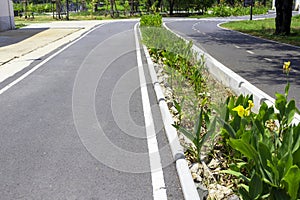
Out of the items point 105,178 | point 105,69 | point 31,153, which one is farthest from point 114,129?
point 105,69

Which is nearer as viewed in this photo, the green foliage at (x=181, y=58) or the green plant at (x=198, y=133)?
the green plant at (x=198, y=133)

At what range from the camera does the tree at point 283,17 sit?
79.4 feet

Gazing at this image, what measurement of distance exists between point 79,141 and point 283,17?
20.9 meters

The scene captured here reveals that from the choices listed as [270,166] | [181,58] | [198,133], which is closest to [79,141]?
[198,133]

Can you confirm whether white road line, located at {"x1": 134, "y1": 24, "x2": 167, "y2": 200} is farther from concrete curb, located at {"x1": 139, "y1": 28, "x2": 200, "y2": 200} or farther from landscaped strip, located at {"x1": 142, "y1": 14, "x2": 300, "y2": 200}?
landscaped strip, located at {"x1": 142, "y1": 14, "x2": 300, "y2": 200}

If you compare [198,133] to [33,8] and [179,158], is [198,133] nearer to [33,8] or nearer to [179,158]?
Answer: [179,158]

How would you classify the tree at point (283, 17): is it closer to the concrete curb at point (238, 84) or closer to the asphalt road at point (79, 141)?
the concrete curb at point (238, 84)

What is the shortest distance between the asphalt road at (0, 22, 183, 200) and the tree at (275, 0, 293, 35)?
15729 mm

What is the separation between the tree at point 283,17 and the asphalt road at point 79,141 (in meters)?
15.7

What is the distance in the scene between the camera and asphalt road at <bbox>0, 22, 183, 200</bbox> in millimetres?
4652

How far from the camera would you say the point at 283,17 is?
2427 cm

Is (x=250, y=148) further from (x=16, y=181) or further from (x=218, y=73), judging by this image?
(x=218, y=73)

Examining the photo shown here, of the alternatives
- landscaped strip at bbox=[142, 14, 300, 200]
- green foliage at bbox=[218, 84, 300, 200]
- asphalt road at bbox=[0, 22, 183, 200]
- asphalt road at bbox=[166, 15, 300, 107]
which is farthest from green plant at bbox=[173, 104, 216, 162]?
asphalt road at bbox=[166, 15, 300, 107]

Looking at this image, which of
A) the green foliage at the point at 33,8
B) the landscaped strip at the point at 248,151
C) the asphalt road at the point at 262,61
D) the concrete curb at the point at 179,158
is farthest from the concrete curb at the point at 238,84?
the green foliage at the point at 33,8
